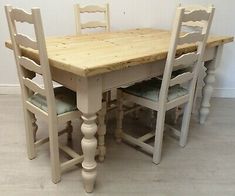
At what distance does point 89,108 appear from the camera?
146 cm

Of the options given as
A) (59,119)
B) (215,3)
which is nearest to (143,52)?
(59,119)

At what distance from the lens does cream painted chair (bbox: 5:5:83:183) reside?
4.74ft

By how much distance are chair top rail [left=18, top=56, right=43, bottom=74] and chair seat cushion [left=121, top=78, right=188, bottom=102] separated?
0.70 m

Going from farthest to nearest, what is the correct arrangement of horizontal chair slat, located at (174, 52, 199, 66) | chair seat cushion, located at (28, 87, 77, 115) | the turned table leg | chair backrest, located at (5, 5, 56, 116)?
horizontal chair slat, located at (174, 52, 199, 66), chair seat cushion, located at (28, 87, 77, 115), the turned table leg, chair backrest, located at (5, 5, 56, 116)

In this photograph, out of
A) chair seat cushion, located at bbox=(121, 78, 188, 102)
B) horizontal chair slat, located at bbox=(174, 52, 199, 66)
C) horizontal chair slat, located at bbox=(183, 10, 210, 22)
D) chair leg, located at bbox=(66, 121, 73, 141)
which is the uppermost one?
horizontal chair slat, located at bbox=(183, 10, 210, 22)

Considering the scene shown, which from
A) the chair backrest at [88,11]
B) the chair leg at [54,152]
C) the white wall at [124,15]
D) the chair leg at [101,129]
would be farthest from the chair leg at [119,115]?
the white wall at [124,15]

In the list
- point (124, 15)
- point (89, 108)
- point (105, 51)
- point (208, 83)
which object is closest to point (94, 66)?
point (89, 108)

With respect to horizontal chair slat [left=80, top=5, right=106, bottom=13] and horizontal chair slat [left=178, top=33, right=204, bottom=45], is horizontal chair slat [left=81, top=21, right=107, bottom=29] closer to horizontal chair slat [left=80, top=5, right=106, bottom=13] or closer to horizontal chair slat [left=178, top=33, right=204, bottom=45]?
horizontal chair slat [left=80, top=5, right=106, bottom=13]

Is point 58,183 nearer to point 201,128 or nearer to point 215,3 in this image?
point 201,128

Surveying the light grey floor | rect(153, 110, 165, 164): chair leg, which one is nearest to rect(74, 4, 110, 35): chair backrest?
the light grey floor

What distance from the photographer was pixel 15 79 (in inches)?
123

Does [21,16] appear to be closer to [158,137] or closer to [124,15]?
[158,137]

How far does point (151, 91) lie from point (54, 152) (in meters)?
0.75

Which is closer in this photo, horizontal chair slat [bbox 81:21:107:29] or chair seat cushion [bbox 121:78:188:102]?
chair seat cushion [bbox 121:78:188:102]
